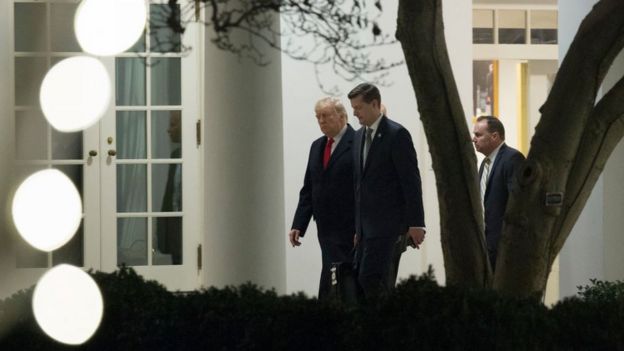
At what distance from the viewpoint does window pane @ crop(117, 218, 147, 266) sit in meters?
9.36

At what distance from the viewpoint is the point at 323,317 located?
3533 mm

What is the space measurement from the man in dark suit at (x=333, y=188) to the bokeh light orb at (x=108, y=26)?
342cm

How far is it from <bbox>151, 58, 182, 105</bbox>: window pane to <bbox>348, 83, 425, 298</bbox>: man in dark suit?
319 centimetres

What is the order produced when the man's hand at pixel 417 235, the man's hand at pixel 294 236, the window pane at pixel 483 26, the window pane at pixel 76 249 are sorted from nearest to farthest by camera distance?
the man's hand at pixel 417 235 → the man's hand at pixel 294 236 → the window pane at pixel 76 249 → the window pane at pixel 483 26

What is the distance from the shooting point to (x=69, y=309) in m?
3.51

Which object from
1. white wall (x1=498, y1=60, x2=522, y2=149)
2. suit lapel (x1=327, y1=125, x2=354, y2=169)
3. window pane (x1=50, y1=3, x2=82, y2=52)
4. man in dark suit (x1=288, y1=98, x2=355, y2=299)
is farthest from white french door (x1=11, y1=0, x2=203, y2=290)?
white wall (x1=498, y1=60, x2=522, y2=149)

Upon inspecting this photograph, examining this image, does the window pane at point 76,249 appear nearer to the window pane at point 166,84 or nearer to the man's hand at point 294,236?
the window pane at point 166,84

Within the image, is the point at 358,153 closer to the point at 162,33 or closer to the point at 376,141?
the point at 376,141

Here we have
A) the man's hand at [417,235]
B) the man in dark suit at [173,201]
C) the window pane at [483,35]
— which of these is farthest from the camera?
the window pane at [483,35]

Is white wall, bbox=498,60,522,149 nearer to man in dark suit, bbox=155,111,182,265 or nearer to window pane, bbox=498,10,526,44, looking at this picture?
window pane, bbox=498,10,526,44

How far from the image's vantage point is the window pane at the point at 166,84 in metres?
9.38

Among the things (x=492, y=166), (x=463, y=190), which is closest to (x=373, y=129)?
(x=492, y=166)

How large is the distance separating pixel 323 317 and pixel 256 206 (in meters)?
0.44

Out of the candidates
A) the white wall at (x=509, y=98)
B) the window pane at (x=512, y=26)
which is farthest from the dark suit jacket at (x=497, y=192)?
the white wall at (x=509, y=98)
